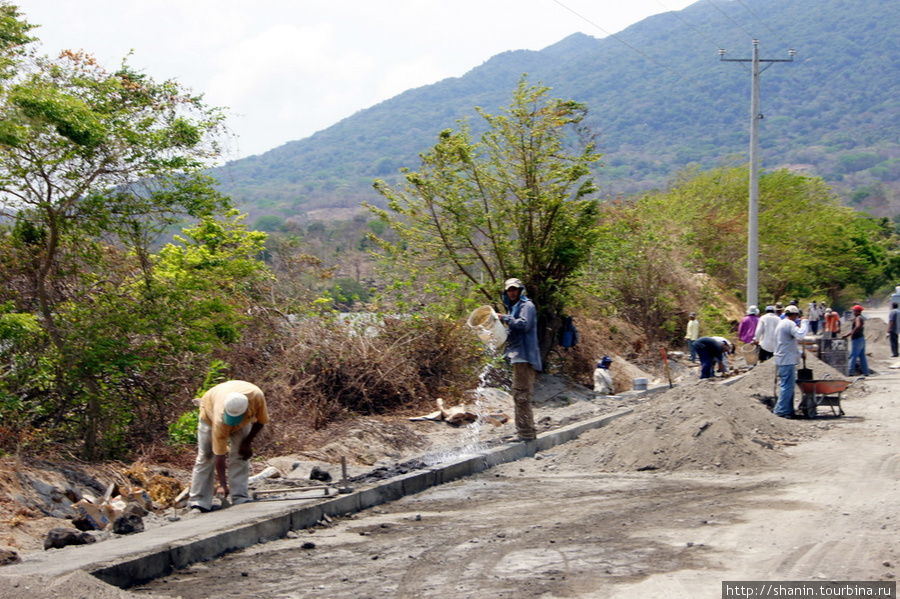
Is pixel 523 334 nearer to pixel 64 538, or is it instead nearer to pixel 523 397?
pixel 523 397

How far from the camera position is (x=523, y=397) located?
11688 mm

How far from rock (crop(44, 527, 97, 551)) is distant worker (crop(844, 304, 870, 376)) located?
18.6m

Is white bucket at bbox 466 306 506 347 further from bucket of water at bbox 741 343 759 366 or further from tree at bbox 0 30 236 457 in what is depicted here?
bucket of water at bbox 741 343 759 366

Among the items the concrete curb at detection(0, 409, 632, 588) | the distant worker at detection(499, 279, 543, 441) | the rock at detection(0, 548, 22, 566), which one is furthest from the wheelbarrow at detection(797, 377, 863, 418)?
the rock at detection(0, 548, 22, 566)

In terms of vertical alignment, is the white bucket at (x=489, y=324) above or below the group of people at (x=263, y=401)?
above

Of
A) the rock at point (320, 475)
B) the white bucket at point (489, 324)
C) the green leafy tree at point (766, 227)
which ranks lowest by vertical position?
the rock at point (320, 475)

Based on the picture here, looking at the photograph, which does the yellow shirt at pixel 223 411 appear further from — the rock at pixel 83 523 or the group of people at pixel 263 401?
the rock at pixel 83 523

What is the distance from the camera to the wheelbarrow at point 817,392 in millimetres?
14148

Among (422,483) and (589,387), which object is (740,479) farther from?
(589,387)

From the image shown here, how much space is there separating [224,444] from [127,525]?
1085 millimetres

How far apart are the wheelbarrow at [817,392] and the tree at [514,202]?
4683 millimetres

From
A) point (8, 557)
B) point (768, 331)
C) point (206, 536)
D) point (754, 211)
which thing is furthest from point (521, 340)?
point (754, 211)

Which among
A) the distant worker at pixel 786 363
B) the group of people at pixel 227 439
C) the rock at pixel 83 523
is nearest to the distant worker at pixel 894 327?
the distant worker at pixel 786 363

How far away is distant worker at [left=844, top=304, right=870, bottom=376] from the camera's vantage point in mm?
21266
